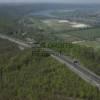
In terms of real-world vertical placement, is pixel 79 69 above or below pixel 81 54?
above

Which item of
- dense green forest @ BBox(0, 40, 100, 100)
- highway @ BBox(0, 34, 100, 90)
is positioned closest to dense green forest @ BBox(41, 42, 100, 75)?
highway @ BBox(0, 34, 100, 90)

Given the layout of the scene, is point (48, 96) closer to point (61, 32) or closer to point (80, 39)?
point (80, 39)

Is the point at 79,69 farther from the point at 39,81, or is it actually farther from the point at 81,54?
the point at 81,54

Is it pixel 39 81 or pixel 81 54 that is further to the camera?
pixel 81 54

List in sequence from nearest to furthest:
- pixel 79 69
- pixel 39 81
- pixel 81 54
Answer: pixel 39 81
pixel 79 69
pixel 81 54

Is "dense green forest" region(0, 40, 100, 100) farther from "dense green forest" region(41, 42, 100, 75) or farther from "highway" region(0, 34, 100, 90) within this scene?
"dense green forest" region(41, 42, 100, 75)

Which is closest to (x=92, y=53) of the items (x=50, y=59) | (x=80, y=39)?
(x=50, y=59)

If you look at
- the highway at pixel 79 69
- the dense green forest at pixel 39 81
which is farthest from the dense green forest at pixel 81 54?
the dense green forest at pixel 39 81

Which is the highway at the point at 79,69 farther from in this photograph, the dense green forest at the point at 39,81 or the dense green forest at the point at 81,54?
the dense green forest at the point at 81,54

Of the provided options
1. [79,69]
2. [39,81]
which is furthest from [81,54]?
[39,81]
